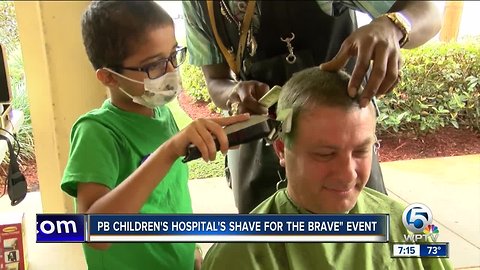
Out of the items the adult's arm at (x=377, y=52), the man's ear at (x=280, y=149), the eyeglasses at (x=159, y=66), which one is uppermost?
the eyeglasses at (x=159, y=66)

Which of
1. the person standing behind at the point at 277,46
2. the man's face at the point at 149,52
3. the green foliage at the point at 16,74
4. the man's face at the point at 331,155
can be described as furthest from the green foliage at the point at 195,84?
the green foliage at the point at 16,74

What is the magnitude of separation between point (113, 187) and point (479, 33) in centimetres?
90

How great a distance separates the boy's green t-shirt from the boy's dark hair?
117mm

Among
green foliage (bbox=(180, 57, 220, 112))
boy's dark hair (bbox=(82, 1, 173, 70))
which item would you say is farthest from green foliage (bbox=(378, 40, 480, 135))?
boy's dark hair (bbox=(82, 1, 173, 70))

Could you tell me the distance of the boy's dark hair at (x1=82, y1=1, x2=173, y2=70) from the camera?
96 centimetres

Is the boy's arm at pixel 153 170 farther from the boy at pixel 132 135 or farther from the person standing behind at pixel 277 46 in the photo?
the person standing behind at pixel 277 46

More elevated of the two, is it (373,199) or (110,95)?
(110,95)

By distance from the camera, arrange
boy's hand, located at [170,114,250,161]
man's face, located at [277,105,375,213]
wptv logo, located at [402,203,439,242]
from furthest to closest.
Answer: wptv logo, located at [402,203,439,242] → man's face, located at [277,105,375,213] → boy's hand, located at [170,114,250,161]

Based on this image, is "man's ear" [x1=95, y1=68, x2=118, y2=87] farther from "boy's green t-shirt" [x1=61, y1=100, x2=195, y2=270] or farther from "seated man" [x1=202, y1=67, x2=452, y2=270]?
"seated man" [x1=202, y1=67, x2=452, y2=270]

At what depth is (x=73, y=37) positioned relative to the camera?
40.0 inches

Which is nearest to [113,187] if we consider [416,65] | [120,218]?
[120,218]

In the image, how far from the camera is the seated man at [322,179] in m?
0.96

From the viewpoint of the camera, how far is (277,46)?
1.08 meters

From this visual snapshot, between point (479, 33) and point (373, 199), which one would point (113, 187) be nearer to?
point (373, 199)
